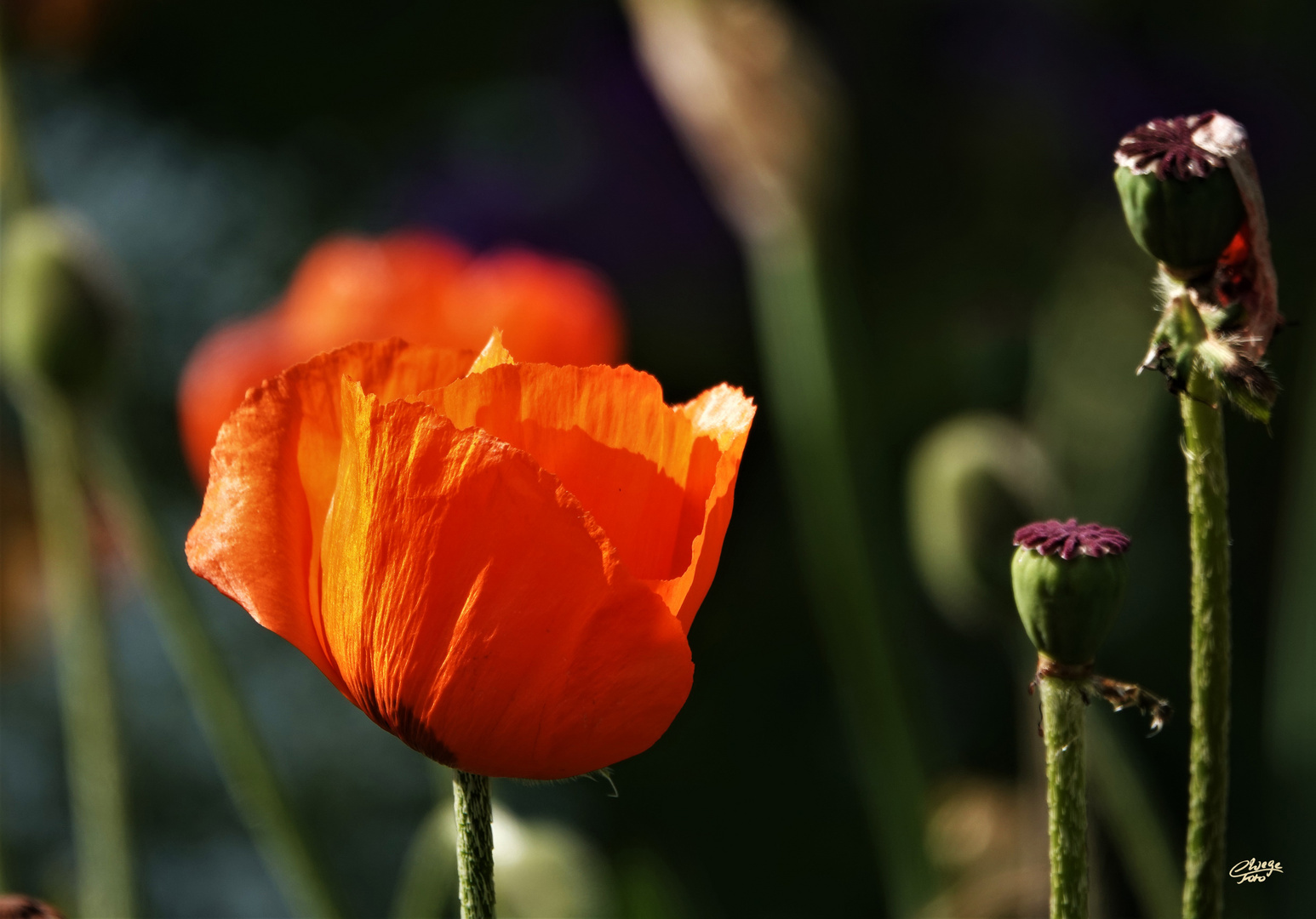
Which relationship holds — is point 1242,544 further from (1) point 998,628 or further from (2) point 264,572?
(2) point 264,572

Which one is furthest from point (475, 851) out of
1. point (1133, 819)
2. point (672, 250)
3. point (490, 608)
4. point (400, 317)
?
point (672, 250)

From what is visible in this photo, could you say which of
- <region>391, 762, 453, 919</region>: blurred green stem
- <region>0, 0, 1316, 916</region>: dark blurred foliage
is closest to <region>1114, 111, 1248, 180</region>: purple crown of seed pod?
<region>391, 762, 453, 919</region>: blurred green stem

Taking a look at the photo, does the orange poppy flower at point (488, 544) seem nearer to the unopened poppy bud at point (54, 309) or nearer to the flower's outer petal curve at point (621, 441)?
the flower's outer petal curve at point (621, 441)

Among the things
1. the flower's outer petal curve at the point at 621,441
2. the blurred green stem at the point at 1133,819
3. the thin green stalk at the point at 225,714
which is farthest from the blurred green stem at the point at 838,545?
the flower's outer petal curve at the point at 621,441

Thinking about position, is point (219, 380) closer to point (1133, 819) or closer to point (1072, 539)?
point (1133, 819)

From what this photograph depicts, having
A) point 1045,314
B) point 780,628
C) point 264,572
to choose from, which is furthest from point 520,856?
point 780,628

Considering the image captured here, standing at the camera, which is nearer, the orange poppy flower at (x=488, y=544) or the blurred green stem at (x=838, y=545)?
the orange poppy flower at (x=488, y=544)
